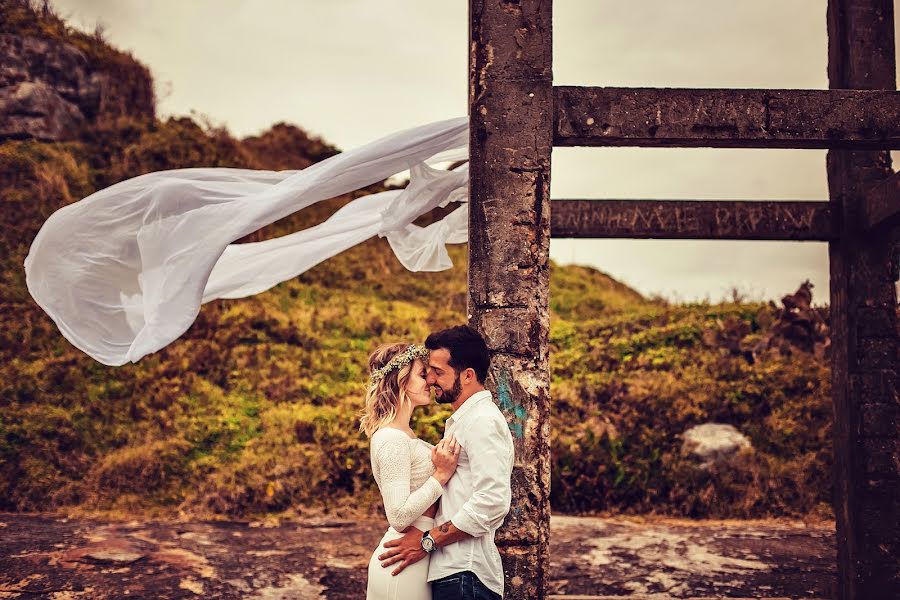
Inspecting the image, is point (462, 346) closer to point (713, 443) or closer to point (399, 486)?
point (399, 486)

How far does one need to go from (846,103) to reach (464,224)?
2.57 meters

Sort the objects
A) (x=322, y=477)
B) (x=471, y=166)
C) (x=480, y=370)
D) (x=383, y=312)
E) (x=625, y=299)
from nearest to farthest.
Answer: (x=480, y=370)
(x=471, y=166)
(x=322, y=477)
(x=383, y=312)
(x=625, y=299)

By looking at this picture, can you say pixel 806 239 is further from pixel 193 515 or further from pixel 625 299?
Answer: pixel 625 299

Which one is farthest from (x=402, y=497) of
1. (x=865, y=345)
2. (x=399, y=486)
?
(x=865, y=345)

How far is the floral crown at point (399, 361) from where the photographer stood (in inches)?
138

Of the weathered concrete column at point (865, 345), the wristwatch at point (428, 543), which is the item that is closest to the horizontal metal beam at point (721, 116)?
the wristwatch at point (428, 543)

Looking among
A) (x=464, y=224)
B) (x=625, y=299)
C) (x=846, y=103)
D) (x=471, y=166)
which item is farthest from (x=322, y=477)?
(x=625, y=299)

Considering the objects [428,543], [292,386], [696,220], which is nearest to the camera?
[428,543]

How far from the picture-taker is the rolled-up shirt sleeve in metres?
3.02

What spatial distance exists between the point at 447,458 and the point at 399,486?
0.23 meters

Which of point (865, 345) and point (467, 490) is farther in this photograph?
point (865, 345)

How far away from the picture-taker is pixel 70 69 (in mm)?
17422

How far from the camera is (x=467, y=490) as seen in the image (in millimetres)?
3158

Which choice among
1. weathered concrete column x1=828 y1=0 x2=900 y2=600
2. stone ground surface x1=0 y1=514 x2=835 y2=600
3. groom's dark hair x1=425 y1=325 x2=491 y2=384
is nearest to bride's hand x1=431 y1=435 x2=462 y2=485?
groom's dark hair x1=425 y1=325 x2=491 y2=384
